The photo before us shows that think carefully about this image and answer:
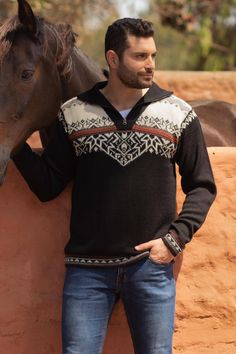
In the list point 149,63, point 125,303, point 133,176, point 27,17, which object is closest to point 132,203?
point 133,176

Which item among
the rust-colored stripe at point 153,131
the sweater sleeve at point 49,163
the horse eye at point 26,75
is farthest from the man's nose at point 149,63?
the horse eye at point 26,75

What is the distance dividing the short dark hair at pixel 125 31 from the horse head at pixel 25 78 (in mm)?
481

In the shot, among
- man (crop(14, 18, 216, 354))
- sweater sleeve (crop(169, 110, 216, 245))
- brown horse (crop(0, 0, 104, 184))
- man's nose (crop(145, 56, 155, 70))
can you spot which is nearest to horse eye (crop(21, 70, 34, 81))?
brown horse (crop(0, 0, 104, 184))

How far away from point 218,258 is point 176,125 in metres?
0.83

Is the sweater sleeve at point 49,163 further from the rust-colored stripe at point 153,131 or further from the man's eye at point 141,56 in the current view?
the man's eye at point 141,56

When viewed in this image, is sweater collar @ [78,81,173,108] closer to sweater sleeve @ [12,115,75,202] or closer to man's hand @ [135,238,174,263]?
sweater sleeve @ [12,115,75,202]

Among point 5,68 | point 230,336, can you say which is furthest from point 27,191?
point 230,336

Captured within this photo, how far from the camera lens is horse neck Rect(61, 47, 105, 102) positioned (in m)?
3.91

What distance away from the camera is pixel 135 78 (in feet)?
10.1

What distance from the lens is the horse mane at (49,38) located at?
3.39 metres

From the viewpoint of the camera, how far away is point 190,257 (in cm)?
359

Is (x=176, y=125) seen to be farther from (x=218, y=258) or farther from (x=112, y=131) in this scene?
(x=218, y=258)

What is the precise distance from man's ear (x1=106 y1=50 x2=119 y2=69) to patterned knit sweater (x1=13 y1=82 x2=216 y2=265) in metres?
0.14

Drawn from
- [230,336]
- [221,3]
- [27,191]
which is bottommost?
[221,3]
